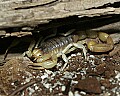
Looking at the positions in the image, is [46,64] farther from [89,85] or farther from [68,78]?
[89,85]

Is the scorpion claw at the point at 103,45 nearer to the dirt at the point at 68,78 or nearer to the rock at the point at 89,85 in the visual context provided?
the dirt at the point at 68,78

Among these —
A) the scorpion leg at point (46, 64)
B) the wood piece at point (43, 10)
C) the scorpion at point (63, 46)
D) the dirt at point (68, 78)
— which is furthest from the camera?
the scorpion at point (63, 46)

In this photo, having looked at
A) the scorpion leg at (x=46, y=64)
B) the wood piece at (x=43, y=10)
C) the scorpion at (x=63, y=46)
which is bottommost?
the scorpion leg at (x=46, y=64)

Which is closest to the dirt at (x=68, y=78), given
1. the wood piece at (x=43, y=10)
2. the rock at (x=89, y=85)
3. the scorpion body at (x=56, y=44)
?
the rock at (x=89, y=85)

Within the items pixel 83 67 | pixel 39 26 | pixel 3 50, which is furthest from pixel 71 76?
pixel 3 50

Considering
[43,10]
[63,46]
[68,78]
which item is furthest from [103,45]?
[43,10]
